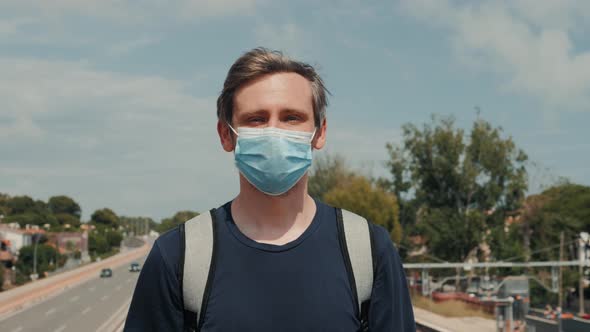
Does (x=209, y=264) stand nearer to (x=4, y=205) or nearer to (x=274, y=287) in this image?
(x=274, y=287)

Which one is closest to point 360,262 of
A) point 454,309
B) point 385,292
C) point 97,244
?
point 385,292

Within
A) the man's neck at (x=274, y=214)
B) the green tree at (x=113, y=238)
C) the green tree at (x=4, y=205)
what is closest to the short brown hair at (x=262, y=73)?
the man's neck at (x=274, y=214)

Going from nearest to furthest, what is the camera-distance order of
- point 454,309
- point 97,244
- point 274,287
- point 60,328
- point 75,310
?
1. point 274,287
2. point 60,328
3. point 75,310
4. point 454,309
5. point 97,244

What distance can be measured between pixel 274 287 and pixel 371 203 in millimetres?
62214

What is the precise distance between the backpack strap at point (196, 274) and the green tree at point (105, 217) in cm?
16279

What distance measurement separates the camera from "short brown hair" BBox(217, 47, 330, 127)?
2393 mm

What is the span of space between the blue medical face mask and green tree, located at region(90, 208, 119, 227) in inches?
6406

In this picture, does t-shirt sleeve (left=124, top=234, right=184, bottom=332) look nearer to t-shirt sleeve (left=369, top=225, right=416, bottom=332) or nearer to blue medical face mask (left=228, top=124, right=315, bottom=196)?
blue medical face mask (left=228, top=124, right=315, bottom=196)

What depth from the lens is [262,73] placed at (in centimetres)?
→ 238

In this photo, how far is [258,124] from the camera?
2.45 metres

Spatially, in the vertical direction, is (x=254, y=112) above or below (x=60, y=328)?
above

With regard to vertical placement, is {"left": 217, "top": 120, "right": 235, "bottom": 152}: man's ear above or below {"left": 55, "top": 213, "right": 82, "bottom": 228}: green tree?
above

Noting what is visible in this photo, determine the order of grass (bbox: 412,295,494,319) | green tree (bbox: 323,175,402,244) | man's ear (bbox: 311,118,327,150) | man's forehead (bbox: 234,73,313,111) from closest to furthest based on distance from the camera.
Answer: man's forehead (bbox: 234,73,313,111), man's ear (bbox: 311,118,327,150), grass (bbox: 412,295,494,319), green tree (bbox: 323,175,402,244)

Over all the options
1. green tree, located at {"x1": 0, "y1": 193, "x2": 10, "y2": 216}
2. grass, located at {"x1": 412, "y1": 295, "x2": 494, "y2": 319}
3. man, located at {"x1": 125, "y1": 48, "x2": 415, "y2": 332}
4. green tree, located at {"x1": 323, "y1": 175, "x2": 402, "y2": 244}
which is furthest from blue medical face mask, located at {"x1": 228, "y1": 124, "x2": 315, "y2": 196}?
green tree, located at {"x1": 0, "y1": 193, "x2": 10, "y2": 216}
